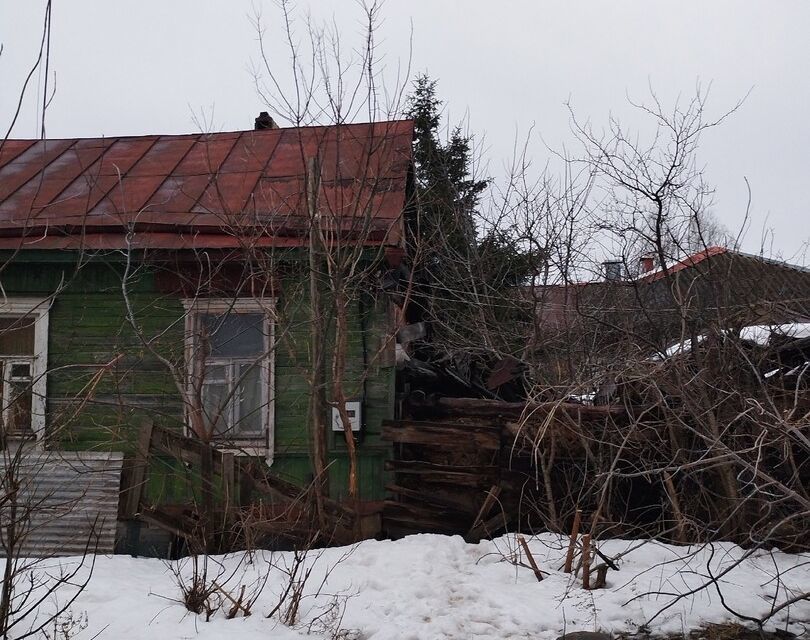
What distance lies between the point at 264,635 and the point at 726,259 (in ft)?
17.3

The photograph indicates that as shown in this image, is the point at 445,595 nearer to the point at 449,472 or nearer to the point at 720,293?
the point at 449,472

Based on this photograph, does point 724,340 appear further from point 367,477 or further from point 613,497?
point 367,477

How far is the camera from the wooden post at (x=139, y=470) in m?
6.42

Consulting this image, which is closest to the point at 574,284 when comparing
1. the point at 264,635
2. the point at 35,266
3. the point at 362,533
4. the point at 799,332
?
the point at 799,332

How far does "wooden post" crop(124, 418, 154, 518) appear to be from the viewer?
21.1 feet

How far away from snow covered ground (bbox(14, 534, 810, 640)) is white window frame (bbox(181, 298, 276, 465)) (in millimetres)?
1748

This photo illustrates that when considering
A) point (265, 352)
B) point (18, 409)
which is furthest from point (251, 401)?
point (18, 409)

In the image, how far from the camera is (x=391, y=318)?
7.94 metres

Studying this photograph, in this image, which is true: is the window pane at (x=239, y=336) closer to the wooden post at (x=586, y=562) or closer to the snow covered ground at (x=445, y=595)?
the snow covered ground at (x=445, y=595)

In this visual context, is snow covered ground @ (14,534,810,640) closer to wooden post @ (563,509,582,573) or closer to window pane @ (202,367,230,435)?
wooden post @ (563,509,582,573)

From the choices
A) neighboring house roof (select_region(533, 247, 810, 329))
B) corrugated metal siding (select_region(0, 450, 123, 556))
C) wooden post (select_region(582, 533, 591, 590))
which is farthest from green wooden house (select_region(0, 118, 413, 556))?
wooden post (select_region(582, 533, 591, 590))

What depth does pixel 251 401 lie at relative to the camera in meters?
8.22

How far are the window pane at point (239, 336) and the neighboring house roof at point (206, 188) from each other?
865mm

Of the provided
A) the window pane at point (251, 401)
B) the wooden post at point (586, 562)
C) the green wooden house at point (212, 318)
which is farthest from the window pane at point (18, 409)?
the wooden post at point (586, 562)
